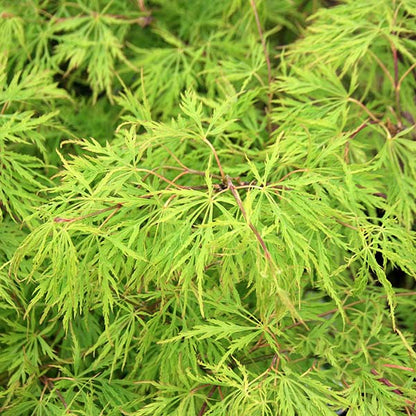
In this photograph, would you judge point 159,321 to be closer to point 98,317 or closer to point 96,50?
point 98,317

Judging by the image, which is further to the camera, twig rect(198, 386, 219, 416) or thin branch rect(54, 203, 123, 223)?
twig rect(198, 386, 219, 416)

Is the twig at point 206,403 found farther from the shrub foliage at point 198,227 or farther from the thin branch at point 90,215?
the thin branch at point 90,215

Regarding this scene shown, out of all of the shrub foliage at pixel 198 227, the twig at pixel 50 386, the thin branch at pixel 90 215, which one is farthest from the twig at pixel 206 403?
the thin branch at pixel 90 215

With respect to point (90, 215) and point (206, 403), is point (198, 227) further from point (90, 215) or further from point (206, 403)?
point (206, 403)

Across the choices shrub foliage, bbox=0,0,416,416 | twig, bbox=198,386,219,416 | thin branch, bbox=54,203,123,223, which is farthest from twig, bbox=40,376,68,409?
thin branch, bbox=54,203,123,223

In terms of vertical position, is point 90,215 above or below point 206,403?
above

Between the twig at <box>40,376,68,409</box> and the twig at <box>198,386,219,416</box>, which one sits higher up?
the twig at <box>198,386,219,416</box>

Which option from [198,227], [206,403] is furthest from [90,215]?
[206,403]

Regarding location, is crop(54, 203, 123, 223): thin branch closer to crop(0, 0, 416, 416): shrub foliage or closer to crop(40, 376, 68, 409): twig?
crop(0, 0, 416, 416): shrub foliage

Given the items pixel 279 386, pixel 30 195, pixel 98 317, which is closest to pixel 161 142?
pixel 30 195
